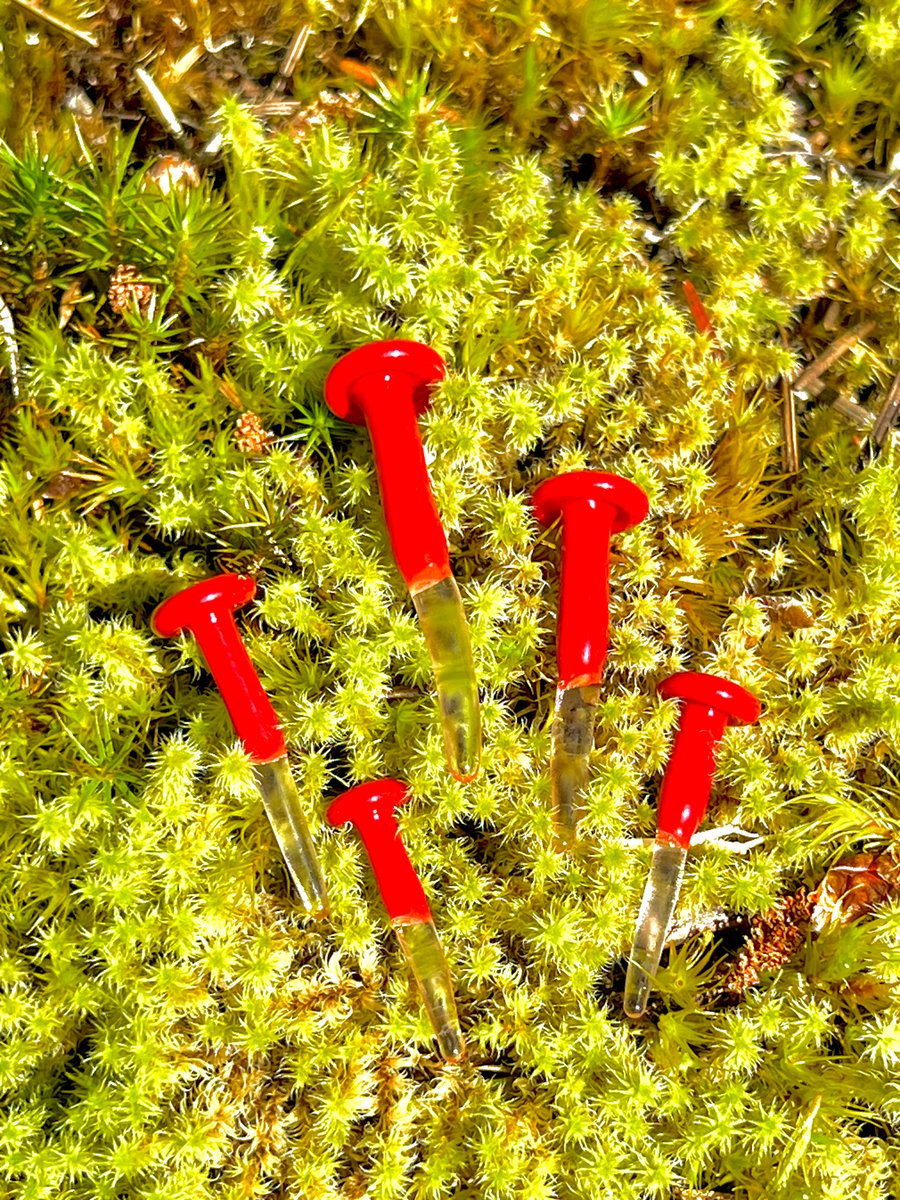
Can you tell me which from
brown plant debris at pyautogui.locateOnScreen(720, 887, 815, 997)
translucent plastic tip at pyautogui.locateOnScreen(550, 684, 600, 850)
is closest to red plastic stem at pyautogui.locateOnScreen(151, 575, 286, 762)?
translucent plastic tip at pyautogui.locateOnScreen(550, 684, 600, 850)

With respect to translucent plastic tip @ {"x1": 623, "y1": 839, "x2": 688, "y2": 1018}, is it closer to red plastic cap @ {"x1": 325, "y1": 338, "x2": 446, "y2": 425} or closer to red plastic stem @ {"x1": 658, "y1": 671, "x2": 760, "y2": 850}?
red plastic stem @ {"x1": 658, "y1": 671, "x2": 760, "y2": 850}

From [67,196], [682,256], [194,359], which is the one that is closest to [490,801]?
[194,359]

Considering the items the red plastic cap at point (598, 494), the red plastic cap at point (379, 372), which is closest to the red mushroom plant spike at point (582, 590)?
the red plastic cap at point (598, 494)

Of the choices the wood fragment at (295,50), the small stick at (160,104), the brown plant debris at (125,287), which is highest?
the wood fragment at (295,50)

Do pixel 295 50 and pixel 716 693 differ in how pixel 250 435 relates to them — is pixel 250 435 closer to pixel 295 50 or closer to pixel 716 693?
pixel 295 50

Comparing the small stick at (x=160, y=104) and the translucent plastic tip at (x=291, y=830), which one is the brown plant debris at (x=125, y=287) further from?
the translucent plastic tip at (x=291, y=830)

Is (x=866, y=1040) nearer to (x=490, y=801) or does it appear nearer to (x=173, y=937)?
(x=490, y=801)

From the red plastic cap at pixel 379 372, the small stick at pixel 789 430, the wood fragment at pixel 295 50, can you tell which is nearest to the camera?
the red plastic cap at pixel 379 372
